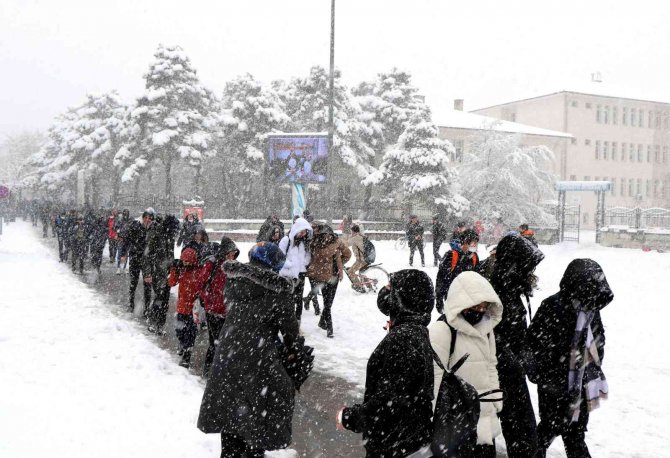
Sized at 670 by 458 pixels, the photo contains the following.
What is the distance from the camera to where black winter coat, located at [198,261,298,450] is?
3.47 meters

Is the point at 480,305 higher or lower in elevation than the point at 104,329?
higher

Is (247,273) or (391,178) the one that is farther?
(391,178)

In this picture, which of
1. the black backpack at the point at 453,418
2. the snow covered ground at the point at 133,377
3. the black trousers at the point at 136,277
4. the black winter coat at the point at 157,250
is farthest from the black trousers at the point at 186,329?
the black backpack at the point at 453,418

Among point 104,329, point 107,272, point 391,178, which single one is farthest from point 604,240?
point 104,329

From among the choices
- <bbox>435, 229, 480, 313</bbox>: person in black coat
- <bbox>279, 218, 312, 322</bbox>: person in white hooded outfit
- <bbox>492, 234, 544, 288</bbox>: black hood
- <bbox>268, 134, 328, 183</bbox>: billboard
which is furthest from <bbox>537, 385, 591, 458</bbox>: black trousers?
<bbox>268, 134, 328, 183</bbox>: billboard

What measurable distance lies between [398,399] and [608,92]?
2626 inches

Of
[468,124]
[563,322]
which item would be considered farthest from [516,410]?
[468,124]

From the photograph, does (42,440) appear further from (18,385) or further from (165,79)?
(165,79)

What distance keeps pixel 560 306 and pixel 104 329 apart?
296 inches

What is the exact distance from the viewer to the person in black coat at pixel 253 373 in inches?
137

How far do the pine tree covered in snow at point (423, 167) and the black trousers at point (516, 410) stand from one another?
31776 mm

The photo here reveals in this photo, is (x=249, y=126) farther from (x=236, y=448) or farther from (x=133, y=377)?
(x=236, y=448)

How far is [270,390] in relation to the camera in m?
3.49

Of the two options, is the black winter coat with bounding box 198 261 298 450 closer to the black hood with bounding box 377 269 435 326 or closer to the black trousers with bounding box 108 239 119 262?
the black hood with bounding box 377 269 435 326
